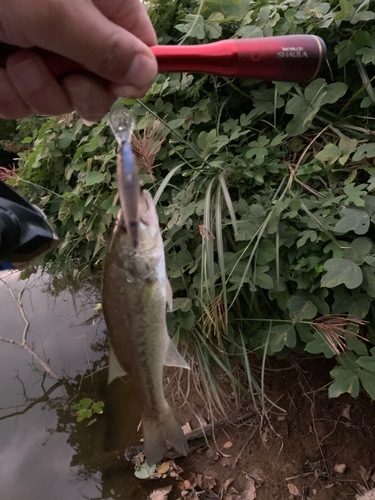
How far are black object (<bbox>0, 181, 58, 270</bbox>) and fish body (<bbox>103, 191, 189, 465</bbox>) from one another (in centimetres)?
24

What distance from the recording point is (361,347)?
4.37ft

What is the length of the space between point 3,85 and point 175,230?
3.06 ft

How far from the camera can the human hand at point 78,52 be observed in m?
0.84

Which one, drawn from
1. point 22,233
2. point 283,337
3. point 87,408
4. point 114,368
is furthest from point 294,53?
point 87,408

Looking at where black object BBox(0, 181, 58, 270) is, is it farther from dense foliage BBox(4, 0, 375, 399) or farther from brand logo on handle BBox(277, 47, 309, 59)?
brand logo on handle BBox(277, 47, 309, 59)

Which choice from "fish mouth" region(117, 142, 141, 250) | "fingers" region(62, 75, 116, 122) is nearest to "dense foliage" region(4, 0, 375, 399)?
"fingers" region(62, 75, 116, 122)

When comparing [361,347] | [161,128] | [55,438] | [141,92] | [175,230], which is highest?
[141,92]

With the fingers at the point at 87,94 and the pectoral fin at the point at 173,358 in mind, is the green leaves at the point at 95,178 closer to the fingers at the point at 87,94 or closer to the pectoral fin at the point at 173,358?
the fingers at the point at 87,94

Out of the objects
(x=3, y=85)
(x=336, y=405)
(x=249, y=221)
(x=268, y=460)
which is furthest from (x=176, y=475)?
(x=3, y=85)

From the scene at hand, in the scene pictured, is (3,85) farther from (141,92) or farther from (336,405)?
(336,405)

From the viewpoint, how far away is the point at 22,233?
0.86m

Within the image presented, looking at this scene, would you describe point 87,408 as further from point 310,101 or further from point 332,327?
point 310,101

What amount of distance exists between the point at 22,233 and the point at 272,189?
1181mm

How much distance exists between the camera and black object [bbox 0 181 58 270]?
846mm
